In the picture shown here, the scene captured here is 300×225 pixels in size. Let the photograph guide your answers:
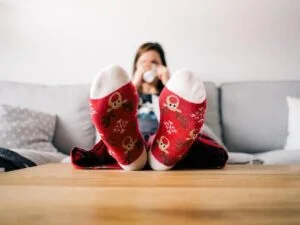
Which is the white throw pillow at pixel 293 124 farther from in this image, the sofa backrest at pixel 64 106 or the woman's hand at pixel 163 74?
the woman's hand at pixel 163 74

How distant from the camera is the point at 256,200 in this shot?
41cm

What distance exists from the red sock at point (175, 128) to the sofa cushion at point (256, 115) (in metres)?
0.89

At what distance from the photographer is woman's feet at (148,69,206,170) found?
69 centimetres

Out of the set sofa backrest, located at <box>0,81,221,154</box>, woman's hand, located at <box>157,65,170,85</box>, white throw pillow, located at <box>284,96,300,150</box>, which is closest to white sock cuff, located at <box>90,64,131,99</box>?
woman's hand, located at <box>157,65,170,85</box>

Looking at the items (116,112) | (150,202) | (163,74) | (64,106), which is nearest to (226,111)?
(163,74)

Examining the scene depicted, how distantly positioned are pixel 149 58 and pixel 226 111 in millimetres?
443

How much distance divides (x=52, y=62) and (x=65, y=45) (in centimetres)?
11

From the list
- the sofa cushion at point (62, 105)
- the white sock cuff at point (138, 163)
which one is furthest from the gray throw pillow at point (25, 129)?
the white sock cuff at point (138, 163)

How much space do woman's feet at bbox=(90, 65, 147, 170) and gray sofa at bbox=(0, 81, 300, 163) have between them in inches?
31.7

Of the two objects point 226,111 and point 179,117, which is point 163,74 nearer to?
point 226,111
